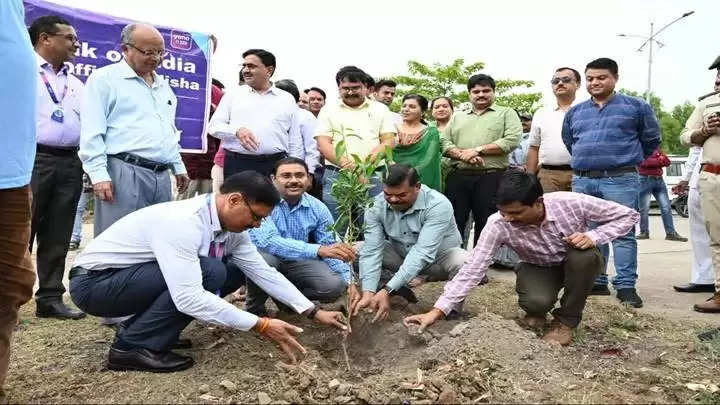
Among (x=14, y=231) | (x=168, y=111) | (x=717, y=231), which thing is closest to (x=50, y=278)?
(x=168, y=111)

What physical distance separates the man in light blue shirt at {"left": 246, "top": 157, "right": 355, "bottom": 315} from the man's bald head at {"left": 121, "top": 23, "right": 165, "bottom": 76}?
1.10m

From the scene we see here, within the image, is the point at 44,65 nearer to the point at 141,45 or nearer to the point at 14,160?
the point at 141,45

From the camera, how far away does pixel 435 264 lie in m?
4.58

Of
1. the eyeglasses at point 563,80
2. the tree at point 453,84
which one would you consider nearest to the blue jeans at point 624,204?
the eyeglasses at point 563,80

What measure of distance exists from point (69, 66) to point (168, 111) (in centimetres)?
224

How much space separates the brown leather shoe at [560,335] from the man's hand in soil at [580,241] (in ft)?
1.70

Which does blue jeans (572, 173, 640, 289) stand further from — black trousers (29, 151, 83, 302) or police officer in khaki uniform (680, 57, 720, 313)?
black trousers (29, 151, 83, 302)

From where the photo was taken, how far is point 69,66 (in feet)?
19.1

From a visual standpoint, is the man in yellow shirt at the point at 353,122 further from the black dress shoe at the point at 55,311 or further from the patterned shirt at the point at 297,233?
the black dress shoe at the point at 55,311

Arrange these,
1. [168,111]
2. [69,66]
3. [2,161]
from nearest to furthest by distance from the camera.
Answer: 1. [2,161]
2. [168,111]
3. [69,66]

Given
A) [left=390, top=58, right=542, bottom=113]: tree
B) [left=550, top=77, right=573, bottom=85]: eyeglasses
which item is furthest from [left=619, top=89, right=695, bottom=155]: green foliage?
[left=550, top=77, right=573, bottom=85]: eyeglasses

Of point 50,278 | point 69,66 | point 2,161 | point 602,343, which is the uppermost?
point 69,66

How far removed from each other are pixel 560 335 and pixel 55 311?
3430 millimetres

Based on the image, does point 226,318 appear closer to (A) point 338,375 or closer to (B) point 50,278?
(A) point 338,375
